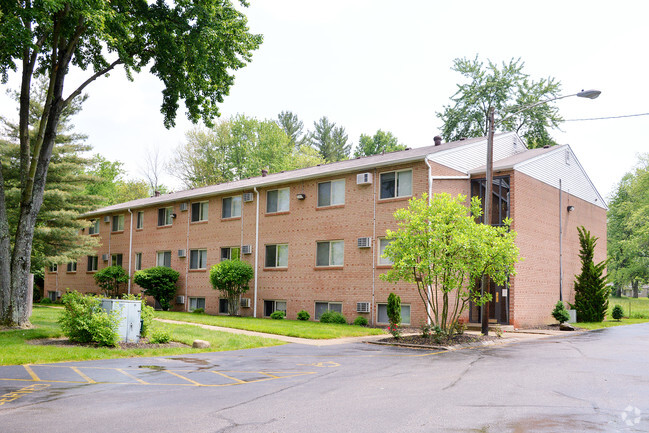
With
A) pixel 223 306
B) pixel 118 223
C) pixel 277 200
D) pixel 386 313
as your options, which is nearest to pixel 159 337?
pixel 386 313

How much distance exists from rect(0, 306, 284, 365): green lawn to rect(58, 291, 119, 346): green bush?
0.45m

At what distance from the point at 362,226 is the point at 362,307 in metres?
3.11

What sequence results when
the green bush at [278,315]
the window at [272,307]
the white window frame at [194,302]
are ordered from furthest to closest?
1. the white window frame at [194,302]
2. the window at [272,307]
3. the green bush at [278,315]

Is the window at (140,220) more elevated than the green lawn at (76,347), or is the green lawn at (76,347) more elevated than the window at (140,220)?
the window at (140,220)

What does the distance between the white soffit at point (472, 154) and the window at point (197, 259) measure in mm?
13772

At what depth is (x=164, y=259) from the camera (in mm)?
31781

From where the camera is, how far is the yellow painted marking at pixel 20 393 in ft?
25.6

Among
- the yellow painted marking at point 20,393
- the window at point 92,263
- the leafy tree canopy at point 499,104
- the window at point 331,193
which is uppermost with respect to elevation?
the leafy tree canopy at point 499,104

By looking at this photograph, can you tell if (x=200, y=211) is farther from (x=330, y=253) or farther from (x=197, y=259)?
(x=330, y=253)

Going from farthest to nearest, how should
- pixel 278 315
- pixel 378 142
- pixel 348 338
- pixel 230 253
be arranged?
1. pixel 378 142
2. pixel 230 253
3. pixel 278 315
4. pixel 348 338

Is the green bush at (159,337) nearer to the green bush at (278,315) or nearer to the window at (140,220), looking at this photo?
the green bush at (278,315)

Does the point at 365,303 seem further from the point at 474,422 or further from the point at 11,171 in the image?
the point at 11,171

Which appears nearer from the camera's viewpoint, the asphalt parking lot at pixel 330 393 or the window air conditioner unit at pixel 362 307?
the asphalt parking lot at pixel 330 393

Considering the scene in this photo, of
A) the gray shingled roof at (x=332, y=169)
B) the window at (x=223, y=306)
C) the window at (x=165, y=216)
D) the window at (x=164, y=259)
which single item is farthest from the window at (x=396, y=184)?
the window at (x=164, y=259)
